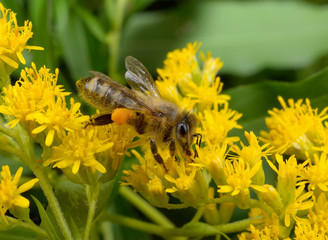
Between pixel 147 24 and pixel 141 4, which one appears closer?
pixel 141 4

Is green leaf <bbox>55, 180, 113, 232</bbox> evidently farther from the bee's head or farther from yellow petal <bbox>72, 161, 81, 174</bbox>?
the bee's head

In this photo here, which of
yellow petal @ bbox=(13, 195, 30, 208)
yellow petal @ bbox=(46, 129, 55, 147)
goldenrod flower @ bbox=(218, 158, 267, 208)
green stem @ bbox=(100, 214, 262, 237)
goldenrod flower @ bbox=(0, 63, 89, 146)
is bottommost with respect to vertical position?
green stem @ bbox=(100, 214, 262, 237)

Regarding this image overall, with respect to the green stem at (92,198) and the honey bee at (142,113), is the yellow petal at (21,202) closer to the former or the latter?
the green stem at (92,198)

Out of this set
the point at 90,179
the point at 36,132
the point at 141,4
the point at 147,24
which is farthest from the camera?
the point at 147,24

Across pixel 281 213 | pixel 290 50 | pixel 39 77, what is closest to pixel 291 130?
pixel 281 213

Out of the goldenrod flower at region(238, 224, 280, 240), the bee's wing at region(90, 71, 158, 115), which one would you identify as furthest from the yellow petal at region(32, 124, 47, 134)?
the goldenrod flower at region(238, 224, 280, 240)

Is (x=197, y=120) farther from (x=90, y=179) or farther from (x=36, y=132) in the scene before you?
(x=36, y=132)
